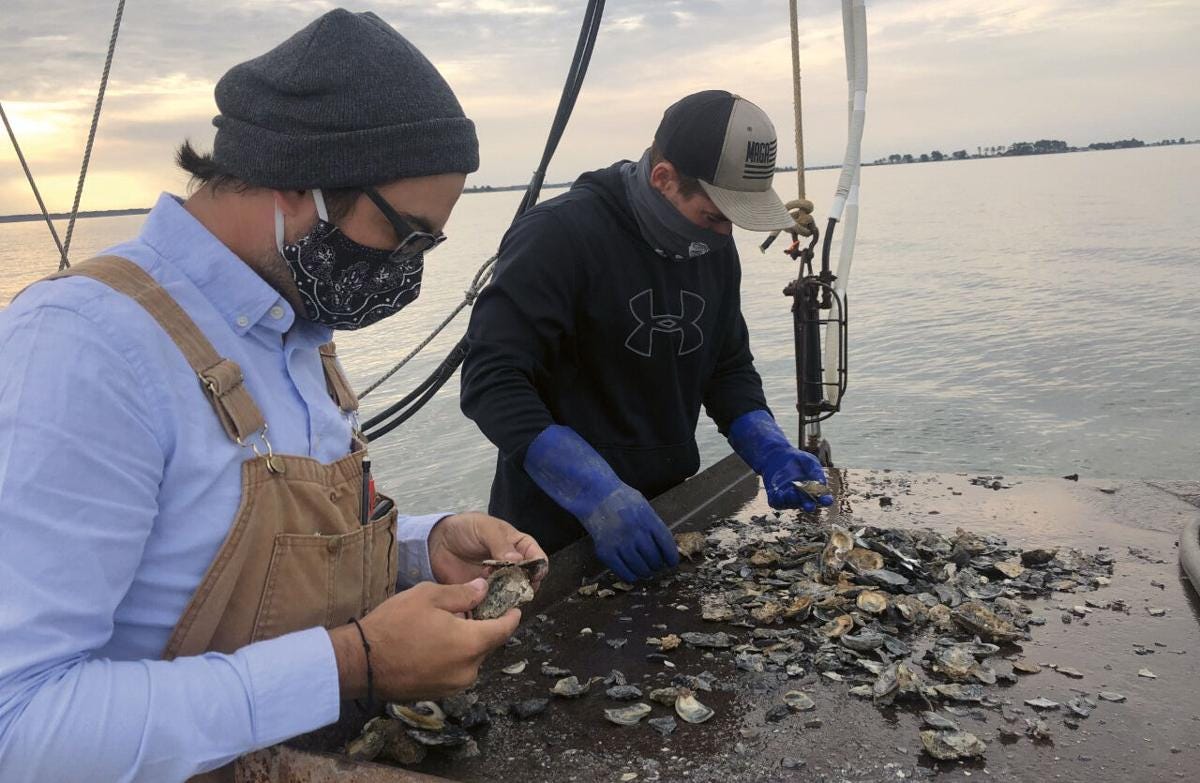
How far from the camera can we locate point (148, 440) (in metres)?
1.25

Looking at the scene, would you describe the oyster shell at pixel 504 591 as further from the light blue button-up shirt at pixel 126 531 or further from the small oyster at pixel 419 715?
the light blue button-up shirt at pixel 126 531

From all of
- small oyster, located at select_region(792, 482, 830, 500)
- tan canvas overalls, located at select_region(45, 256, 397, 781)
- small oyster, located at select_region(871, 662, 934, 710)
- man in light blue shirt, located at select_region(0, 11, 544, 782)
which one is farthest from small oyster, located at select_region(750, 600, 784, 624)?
tan canvas overalls, located at select_region(45, 256, 397, 781)

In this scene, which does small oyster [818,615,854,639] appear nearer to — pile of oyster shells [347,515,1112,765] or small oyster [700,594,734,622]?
pile of oyster shells [347,515,1112,765]

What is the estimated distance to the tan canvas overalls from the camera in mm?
1356

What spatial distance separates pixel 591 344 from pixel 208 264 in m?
1.79

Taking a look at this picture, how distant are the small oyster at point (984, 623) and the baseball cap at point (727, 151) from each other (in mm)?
1229

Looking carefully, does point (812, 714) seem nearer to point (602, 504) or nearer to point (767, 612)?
point (767, 612)

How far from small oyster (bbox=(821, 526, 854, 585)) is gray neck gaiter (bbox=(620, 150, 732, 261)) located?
101cm

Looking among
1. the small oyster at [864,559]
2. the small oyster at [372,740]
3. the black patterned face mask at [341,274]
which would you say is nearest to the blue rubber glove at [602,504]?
the small oyster at [864,559]

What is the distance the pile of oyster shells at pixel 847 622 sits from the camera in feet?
6.44

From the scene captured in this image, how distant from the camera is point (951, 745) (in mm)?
1850

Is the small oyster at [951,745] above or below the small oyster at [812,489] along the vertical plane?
below

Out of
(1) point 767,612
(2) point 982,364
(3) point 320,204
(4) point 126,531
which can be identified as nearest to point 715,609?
(1) point 767,612

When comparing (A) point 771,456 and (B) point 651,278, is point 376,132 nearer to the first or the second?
(B) point 651,278
